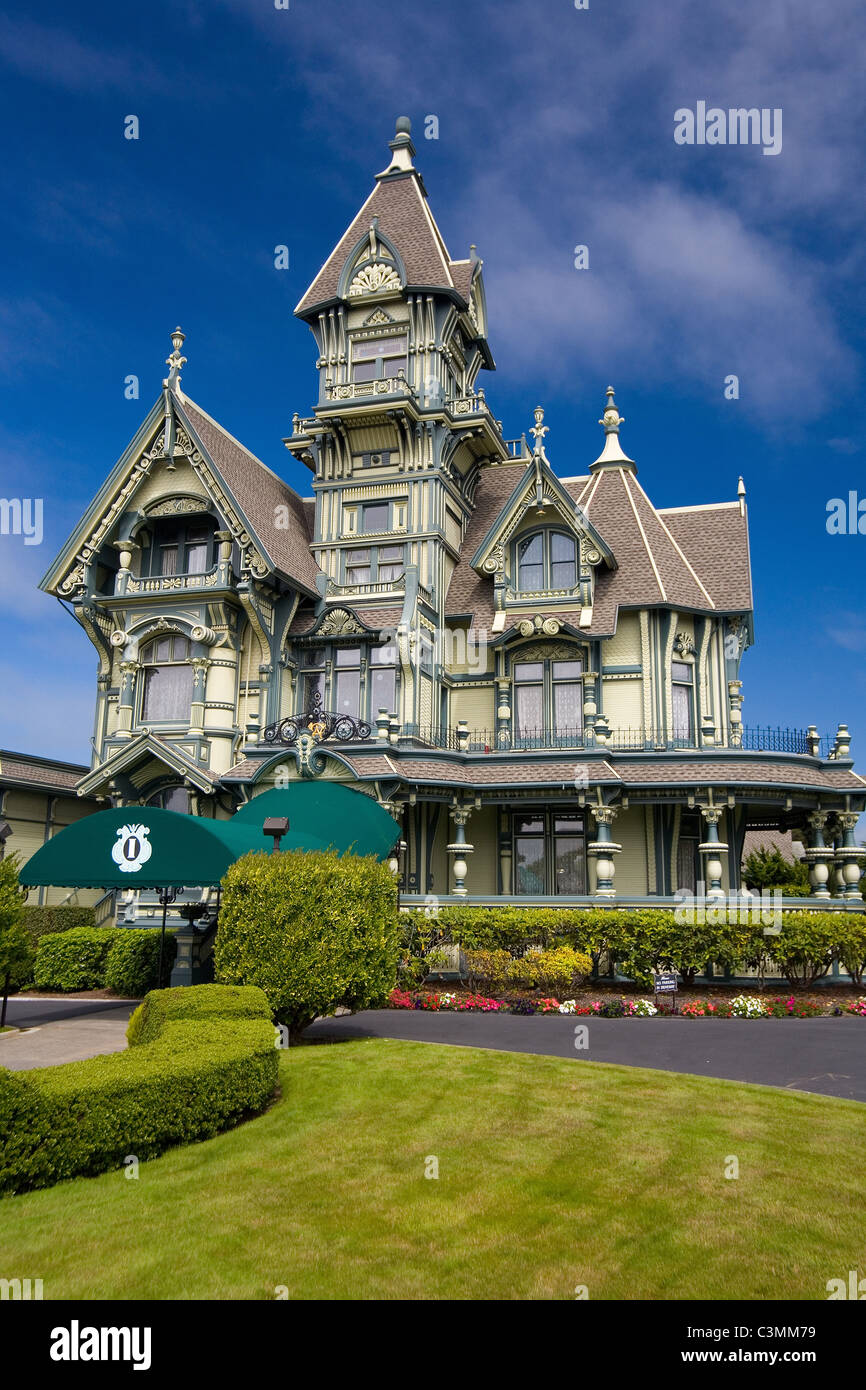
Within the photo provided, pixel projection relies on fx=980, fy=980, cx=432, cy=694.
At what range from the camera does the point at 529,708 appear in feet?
97.9

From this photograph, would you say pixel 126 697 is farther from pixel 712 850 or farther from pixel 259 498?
pixel 712 850

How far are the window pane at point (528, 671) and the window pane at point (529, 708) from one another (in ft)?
0.84

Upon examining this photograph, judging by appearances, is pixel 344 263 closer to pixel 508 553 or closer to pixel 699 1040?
pixel 508 553

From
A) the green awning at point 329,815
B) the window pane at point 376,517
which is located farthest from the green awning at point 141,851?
the window pane at point 376,517

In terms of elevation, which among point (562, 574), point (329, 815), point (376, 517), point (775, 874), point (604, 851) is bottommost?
point (775, 874)

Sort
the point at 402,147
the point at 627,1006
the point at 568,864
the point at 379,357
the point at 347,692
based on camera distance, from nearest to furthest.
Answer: the point at 627,1006 < the point at 568,864 < the point at 347,692 < the point at 379,357 < the point at 402,147

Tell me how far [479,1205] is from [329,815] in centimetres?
1363

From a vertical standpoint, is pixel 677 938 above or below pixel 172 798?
below

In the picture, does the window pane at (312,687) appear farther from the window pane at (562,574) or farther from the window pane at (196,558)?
the window pane at (562,574)

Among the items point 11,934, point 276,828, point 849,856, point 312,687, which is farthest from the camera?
point 312,687

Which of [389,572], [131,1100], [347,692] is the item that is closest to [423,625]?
[389,572]

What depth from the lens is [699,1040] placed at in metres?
15.4

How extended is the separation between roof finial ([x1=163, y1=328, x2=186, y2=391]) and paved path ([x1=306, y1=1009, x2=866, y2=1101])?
20392mm
